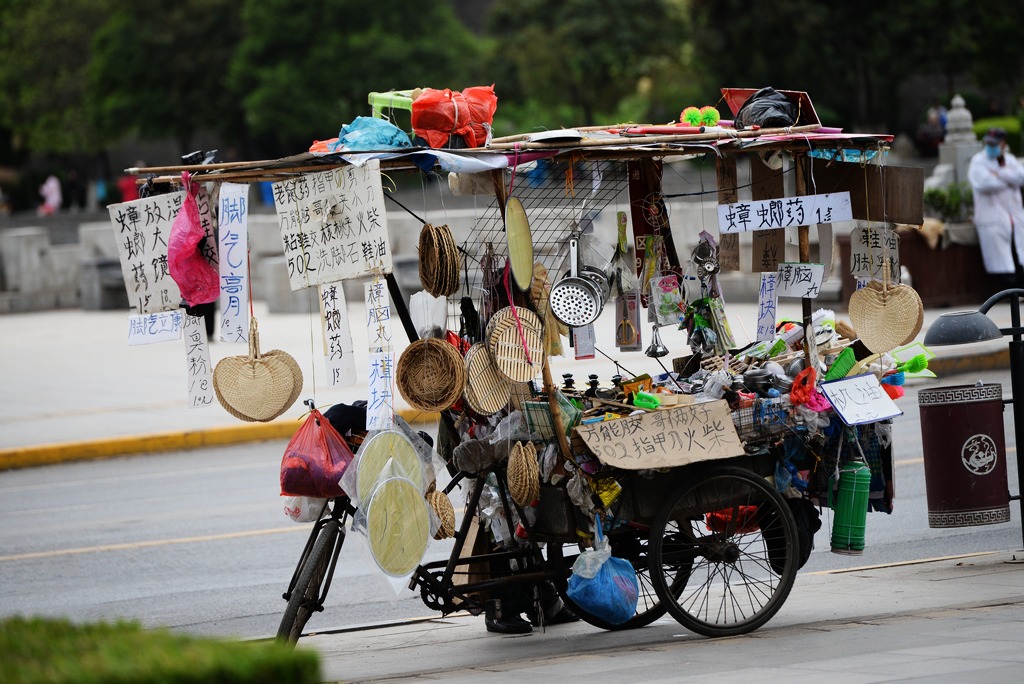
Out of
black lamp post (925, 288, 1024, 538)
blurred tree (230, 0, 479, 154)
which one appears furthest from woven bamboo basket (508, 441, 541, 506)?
blurred tree (230, 0, 479, 154)

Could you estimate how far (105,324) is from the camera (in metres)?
22.7

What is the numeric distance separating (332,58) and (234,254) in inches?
1436

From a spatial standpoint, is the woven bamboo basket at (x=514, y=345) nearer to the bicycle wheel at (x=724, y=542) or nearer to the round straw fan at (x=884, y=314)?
the bicycle wheel at (x=724, y=542)

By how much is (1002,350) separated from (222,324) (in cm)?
1016

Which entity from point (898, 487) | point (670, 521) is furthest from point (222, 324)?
point (898, 487)

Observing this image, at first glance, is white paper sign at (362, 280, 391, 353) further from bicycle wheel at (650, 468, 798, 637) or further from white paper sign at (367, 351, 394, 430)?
bicycle wheel at (650, 468, 798, 637)

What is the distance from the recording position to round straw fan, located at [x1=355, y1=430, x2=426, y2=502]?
5656 mm

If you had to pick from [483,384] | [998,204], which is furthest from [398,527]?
[998,204]


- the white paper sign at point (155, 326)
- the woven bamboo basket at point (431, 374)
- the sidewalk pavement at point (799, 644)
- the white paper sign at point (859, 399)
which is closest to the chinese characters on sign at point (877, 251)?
the white paper sign at point (859, 399)

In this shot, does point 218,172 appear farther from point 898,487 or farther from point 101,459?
point 101,459

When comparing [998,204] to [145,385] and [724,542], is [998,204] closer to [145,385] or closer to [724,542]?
[145,385]

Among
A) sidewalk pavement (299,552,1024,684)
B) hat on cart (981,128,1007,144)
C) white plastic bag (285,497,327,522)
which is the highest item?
hat on cart (981,128,1007,144)

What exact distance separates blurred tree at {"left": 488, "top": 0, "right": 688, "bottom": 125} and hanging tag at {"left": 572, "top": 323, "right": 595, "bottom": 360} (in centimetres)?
3454

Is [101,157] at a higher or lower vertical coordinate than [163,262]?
higher
